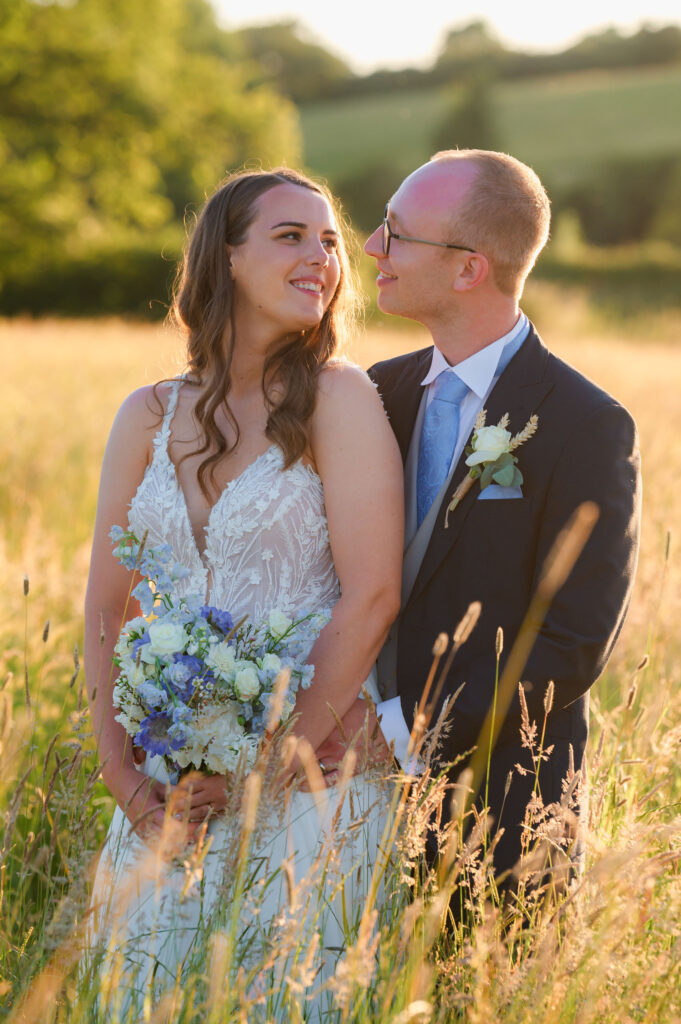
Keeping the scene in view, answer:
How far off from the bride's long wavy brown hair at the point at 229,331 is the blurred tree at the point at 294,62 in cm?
7197

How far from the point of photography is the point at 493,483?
118 inches

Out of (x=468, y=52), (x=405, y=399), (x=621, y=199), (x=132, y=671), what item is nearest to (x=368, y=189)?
(x=621, y=199)

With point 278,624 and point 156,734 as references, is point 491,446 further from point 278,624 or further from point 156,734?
point 156,734

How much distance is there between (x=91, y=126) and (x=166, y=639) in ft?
105

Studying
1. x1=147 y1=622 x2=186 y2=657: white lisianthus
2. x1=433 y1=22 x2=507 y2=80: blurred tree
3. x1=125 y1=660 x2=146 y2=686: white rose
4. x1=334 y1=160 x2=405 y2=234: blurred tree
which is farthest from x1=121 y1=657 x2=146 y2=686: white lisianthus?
x1=433 y1=22 x2=507 y2=80: blurred tree

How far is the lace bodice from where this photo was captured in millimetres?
3143

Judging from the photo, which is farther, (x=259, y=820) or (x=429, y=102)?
(x=429, y=102)

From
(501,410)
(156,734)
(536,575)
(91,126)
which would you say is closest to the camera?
(156,734)

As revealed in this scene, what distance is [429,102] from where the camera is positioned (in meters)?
57.7

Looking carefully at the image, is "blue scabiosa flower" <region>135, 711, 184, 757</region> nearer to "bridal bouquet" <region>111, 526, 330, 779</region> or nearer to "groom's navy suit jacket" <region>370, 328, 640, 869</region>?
"bridal bouquet" <region>111, 526, 330, 779</region>

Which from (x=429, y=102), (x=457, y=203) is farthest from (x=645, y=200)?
(x=457, y=203)

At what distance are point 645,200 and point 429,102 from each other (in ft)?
55.9

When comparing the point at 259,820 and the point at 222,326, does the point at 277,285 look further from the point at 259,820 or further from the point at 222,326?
the point at 259,820

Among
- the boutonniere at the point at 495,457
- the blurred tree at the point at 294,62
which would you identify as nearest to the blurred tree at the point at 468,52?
the blurred tree at the point at 294,62
